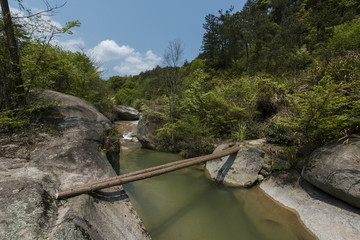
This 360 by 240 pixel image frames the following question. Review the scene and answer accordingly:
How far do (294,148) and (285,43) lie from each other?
1830 centimetres

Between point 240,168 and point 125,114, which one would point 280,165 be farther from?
point 125,114

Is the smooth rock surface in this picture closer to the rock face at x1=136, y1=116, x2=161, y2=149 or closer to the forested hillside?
the forested hillside

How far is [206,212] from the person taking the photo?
12.7 ft

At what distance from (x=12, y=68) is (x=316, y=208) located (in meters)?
7.70

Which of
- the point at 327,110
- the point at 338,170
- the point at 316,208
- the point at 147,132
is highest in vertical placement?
the point at 327,110

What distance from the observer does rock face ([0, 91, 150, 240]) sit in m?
1.64

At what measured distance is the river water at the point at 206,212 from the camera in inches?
124

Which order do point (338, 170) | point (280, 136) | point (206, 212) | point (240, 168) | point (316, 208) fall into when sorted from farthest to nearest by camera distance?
point (280, 136), point (240, 168), point (206, 212), point (316, 208), point (338, 170)

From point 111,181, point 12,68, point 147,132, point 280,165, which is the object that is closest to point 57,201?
point 111,181

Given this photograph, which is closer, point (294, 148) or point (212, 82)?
point (294, 148)

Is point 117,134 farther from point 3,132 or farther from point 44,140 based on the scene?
point 3,132

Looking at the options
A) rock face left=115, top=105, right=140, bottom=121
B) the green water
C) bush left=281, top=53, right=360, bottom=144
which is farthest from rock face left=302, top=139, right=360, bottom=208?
rock face left=115, top=105, right=140, bottom=121

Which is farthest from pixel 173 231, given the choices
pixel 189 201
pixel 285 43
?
pixel 285 43

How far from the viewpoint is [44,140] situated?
3219 mm
